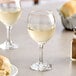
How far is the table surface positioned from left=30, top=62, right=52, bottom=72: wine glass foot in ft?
0.05

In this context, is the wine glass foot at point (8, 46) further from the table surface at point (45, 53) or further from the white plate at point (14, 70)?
the white plate at point (14, 70)

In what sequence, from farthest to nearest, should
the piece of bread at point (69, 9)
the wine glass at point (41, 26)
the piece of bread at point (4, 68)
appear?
1. the piece of bread at point (69, 9)
2. the wine glass at point (41, 26)
3. the piece of bread at point (4, 68)

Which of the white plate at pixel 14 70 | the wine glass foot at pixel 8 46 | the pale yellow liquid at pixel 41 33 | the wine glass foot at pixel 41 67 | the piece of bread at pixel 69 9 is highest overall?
the piece of bread at pixel 69 9

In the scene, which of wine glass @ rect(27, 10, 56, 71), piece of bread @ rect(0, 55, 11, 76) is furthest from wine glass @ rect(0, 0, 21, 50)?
piece of bread @ rect(0, 55, 11, 76)

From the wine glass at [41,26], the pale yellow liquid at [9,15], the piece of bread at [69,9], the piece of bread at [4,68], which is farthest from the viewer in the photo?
the piece of bread at [69,9]

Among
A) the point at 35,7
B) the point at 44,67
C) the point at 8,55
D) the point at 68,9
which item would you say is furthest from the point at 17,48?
the point at 35,7

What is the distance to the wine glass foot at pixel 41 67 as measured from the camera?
3.65 feet

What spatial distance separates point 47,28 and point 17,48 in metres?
0.25

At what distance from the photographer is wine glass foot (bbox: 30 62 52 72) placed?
111 centimetres

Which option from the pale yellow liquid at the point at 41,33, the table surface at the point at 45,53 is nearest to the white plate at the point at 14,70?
the table surface at the point at 45,53

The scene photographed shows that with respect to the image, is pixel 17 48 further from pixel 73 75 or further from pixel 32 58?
pixel 73 75

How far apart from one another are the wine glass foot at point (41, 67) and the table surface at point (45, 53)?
0.01m

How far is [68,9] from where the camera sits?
1543 millimetres

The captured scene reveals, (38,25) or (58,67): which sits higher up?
(38,25)
